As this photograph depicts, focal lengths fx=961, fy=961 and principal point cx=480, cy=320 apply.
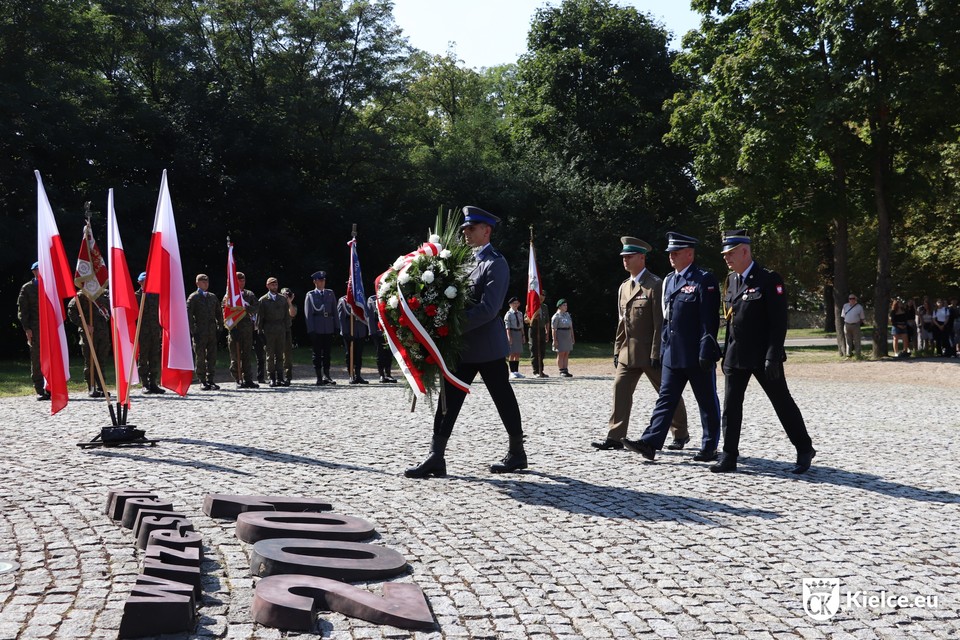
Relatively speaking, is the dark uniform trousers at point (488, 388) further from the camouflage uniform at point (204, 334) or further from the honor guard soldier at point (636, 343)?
the camouflage uniform at point (204, 334)

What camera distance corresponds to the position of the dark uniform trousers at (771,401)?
8234mm

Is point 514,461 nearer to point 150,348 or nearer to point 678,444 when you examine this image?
point 678,444

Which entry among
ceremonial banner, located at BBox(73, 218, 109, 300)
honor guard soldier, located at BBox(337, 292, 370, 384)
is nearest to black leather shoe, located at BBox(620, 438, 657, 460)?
ceremonial banner, located at BBox(73, 218, 109, 300)

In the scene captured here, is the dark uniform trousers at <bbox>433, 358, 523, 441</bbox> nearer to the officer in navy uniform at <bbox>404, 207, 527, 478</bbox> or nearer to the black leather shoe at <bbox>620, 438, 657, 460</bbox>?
the officer in navy uniform at <bbox>404, 207, 527, 478</bbox>

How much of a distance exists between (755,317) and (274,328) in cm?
1295

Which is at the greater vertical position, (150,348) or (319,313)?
(319,313)

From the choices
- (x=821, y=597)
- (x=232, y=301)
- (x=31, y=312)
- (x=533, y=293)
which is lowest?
(x=821, y=597)

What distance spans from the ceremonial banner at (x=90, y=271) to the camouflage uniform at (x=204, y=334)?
6.57 m

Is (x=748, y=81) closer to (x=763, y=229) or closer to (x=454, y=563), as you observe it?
(x=763, y=229)

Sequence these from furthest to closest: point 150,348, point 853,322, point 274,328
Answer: point 853,322 → point 274,328 → point 150,348

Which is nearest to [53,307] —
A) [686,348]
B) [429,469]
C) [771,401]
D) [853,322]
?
[429,469]

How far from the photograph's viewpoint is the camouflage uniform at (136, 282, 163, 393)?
1695cm

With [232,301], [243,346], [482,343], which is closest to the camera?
[482,343]

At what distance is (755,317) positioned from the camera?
27.1 feet
